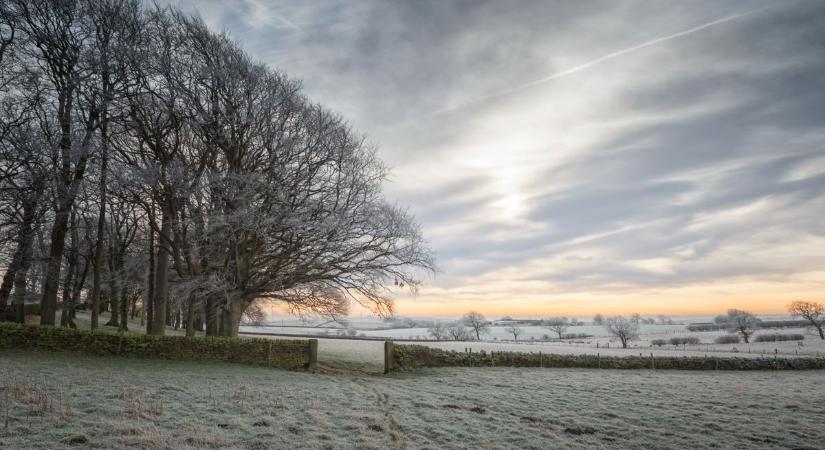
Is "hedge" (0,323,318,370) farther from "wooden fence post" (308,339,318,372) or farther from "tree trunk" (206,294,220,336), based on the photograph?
"tree trunk" (206,294,220,336)

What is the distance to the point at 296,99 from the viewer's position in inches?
846

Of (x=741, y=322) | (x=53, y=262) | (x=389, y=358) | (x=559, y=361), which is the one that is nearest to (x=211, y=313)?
(x=53, y=262)

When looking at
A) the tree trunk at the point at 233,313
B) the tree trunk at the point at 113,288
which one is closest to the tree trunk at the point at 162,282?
the tree trunk at the point at 233,313

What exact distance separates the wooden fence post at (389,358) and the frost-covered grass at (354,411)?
2.76 meters

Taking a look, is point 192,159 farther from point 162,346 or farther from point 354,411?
point 354,411

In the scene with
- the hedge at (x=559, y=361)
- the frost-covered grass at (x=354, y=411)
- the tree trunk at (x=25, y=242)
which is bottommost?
the hedge at (x=559, y=361)

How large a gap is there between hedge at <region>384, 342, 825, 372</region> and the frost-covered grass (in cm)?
366

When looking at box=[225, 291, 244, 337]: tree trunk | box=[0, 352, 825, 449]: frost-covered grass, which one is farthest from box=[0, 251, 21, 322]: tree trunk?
box=[225, 291, 244, 337]: tree trunk

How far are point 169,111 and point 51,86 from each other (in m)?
6.19

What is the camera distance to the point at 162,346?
17750 mm

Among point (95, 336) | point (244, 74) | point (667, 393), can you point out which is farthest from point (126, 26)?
point (667, 393)

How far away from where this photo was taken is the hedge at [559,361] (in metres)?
20.6

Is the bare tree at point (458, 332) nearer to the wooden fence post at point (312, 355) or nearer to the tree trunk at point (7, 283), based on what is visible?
the wooden fence post at point (312, 355)

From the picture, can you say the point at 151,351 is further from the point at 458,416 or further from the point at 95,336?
the point at 458,416
